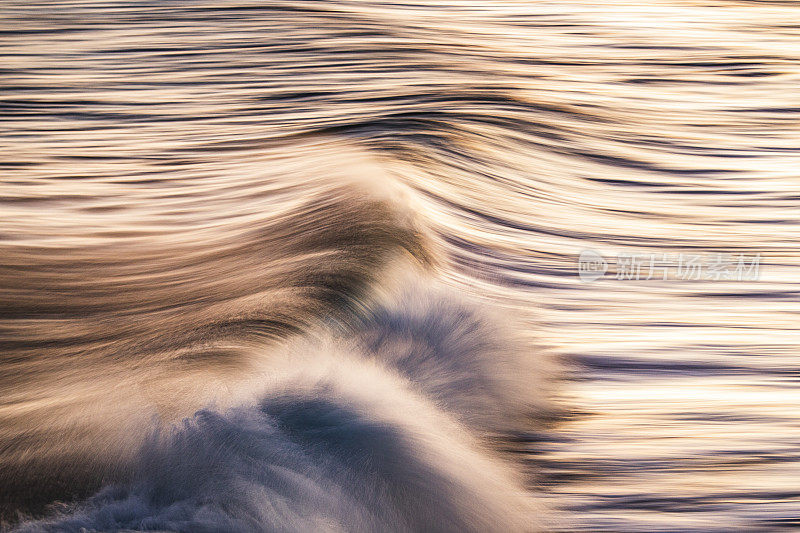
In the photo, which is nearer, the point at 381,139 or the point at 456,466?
the point at 456,466

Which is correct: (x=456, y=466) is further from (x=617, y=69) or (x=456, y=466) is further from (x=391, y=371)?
(x=617, y=69)

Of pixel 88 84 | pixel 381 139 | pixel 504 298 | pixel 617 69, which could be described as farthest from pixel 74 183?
pixel 617 69

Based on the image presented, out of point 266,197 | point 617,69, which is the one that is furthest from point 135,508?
point 617,69

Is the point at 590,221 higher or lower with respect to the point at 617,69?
lower

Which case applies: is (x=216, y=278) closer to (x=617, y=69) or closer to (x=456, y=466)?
(x=456, y=466)

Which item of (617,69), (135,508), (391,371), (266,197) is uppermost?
(617,69)

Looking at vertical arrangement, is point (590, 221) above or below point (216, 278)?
above
